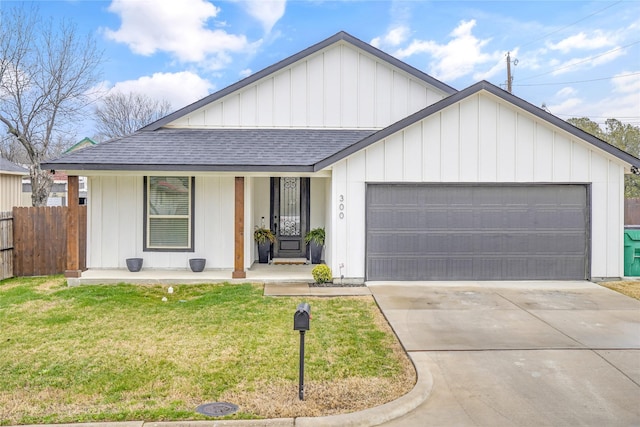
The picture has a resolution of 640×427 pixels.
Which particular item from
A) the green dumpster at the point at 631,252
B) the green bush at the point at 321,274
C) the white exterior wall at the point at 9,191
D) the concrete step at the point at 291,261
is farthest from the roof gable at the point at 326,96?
the white exterior wall at the point at 9,191

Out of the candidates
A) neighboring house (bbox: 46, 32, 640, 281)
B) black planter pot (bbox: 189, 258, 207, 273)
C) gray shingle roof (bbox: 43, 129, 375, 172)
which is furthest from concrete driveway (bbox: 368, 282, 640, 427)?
black planter pot (bbox: 189, 258, 207, 273)

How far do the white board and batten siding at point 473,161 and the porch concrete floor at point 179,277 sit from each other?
1.18 metres

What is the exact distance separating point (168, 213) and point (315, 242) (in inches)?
142

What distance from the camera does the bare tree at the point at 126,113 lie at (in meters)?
40.5

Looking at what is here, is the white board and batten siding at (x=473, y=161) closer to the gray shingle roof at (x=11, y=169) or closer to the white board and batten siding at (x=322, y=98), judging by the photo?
the white board and batten siding at (x=322, y=98)

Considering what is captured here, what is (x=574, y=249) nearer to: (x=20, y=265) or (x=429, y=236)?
(x=429, y=236)

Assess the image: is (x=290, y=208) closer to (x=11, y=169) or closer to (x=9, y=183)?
(x=11, y=169)

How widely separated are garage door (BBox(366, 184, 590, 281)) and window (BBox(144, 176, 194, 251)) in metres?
4.46

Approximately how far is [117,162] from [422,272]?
22.6ft

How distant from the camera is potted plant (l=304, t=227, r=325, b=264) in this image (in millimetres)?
12844

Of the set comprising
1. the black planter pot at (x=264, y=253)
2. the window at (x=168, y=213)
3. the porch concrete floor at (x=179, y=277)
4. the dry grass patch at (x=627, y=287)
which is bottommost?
the dry grass patch at (x=627, y=287)

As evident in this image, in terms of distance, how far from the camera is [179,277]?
1119 centimetres

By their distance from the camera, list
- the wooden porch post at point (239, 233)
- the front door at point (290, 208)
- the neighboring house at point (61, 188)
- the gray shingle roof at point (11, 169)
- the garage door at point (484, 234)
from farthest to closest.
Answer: the neighboring house at point (61, 188) < the gray shingle roof at point (11, 169) < the front door at point (290, 208) < the garage door at point (484, 234) < the wooden porch post at point (239, 233)

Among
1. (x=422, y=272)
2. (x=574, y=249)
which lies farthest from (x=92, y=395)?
(x=574, y=249)
